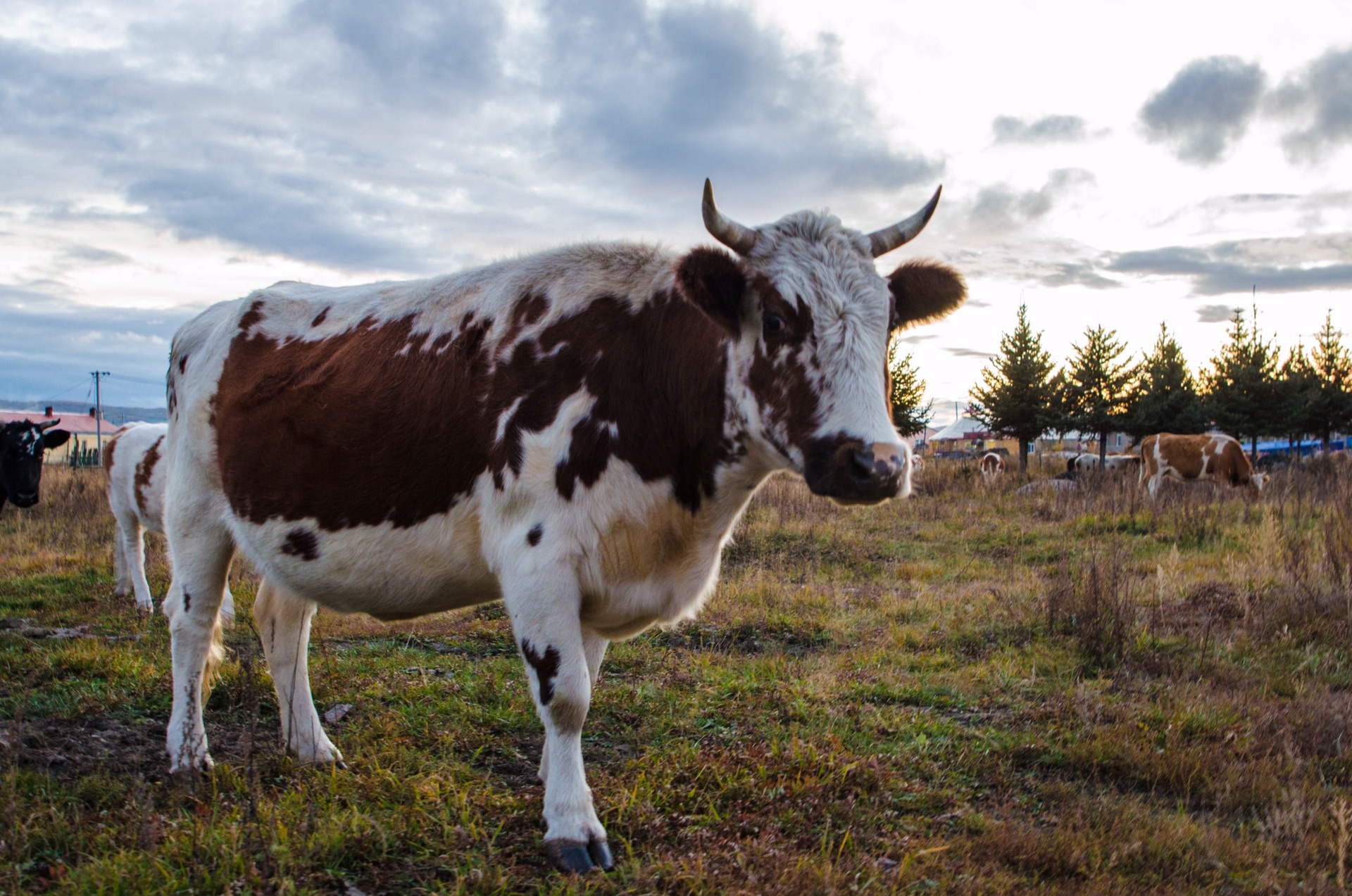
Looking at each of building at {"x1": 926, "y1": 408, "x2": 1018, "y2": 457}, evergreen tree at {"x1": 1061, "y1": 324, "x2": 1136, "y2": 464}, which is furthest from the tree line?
building at {"x1": 926, "y1": 408, "x2": 1018, "y2": 457}

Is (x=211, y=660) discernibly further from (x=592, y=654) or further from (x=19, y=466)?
(x=19, y=466)

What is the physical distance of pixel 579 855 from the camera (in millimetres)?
3160

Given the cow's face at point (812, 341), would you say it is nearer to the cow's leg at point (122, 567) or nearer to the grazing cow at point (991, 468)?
the cow's leg at point (122, 567)

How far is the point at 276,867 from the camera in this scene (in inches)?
110

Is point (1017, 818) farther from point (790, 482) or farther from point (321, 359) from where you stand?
point (790, 482)

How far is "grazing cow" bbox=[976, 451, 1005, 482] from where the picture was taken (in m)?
22.0

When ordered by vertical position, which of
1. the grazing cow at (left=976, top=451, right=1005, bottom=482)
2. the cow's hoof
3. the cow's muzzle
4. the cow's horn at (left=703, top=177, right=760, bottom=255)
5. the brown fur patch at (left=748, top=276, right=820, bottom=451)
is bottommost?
the cow's hoof

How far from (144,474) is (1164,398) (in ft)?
128

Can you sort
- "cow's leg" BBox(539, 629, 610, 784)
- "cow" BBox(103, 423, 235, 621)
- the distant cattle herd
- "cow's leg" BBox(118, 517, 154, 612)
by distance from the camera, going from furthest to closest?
"cow" BBox(103, 423, 235, 621), "cow's leg" BBox(118, 517, 154, 612), "cow's leg" BBox(539, 629, 610, 784), the distant cattle herd

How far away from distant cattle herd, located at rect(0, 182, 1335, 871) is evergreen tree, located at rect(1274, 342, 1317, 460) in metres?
40.2

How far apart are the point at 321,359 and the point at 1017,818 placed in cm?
391

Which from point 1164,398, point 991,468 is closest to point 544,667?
point 991,468

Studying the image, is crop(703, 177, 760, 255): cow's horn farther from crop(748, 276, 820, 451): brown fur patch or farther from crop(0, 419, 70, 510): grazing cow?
crop(0, 419, 70, 510): grazing cow

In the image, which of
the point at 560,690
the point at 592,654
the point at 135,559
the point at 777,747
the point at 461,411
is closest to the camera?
the point at 560,690
